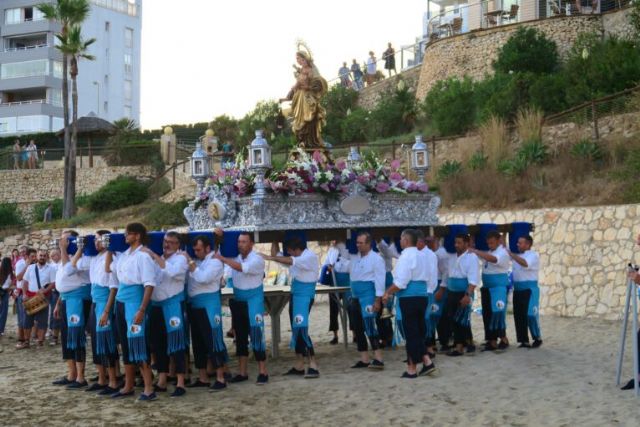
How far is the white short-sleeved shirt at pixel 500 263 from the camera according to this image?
12430 mm

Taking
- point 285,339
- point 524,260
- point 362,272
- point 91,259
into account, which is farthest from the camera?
point 285,339

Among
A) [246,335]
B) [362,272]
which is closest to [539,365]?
[362,272]

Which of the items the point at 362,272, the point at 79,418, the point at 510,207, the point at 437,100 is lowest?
the point at 79,418

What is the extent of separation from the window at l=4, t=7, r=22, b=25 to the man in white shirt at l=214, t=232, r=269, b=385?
51439 millimetres

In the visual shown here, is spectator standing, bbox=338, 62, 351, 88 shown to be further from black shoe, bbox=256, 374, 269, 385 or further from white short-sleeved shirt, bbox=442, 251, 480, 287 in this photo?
black shoe, bbox=256, 374, 269, 385

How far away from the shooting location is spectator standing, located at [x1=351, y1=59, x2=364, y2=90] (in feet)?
128

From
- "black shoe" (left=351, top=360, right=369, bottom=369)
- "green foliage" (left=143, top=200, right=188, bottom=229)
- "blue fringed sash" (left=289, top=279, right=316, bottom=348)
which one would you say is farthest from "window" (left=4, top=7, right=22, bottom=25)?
"black shoe" (left=351, top=360, right=369, bottom=369)

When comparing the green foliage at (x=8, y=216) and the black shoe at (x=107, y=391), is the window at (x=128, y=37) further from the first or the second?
the black shoe at (x=107, y=391)

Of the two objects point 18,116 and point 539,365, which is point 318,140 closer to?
point 539,365

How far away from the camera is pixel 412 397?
960 centimetres

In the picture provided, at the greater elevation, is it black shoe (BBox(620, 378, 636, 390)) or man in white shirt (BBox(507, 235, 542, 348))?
man in white shirt (BBox(507, 235, 542, 348))

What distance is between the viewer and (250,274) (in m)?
10.6

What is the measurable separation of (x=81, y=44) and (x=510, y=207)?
20093 mm

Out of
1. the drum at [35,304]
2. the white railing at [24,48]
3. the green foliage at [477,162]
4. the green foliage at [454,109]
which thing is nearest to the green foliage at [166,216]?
the green foliage at [454,109]
